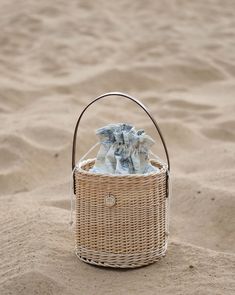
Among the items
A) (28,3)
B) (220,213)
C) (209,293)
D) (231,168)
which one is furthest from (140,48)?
(209,293)

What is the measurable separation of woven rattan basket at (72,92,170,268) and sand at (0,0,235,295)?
49 mm

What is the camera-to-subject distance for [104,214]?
1.80 m

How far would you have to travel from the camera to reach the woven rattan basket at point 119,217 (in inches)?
70.1

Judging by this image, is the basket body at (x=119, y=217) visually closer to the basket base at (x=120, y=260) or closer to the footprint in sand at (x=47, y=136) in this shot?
the basket base at (x=120, y=260)

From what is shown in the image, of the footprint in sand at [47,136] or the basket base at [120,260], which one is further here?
the footprint in sand at [47,136]

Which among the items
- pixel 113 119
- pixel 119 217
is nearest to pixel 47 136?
pixel 113 119

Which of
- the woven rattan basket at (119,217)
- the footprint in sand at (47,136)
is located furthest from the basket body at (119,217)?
the footprint in sand at (47,136)

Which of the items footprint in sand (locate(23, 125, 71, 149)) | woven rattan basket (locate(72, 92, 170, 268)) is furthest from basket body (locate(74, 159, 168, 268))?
footprint in sand (locate(23, 125, 71, 149))

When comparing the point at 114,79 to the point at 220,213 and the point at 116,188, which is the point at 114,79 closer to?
the point at 220,213

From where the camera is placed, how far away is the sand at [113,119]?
1807 mm

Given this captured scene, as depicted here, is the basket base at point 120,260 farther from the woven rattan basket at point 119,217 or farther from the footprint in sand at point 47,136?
the footprint in sand at point 47,136

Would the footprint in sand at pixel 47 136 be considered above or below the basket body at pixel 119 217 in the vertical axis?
below

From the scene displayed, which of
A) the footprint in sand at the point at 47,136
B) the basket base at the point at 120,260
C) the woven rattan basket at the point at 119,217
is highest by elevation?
the woven rattan basket at the point at 119,217

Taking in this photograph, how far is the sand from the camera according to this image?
1807 mm
